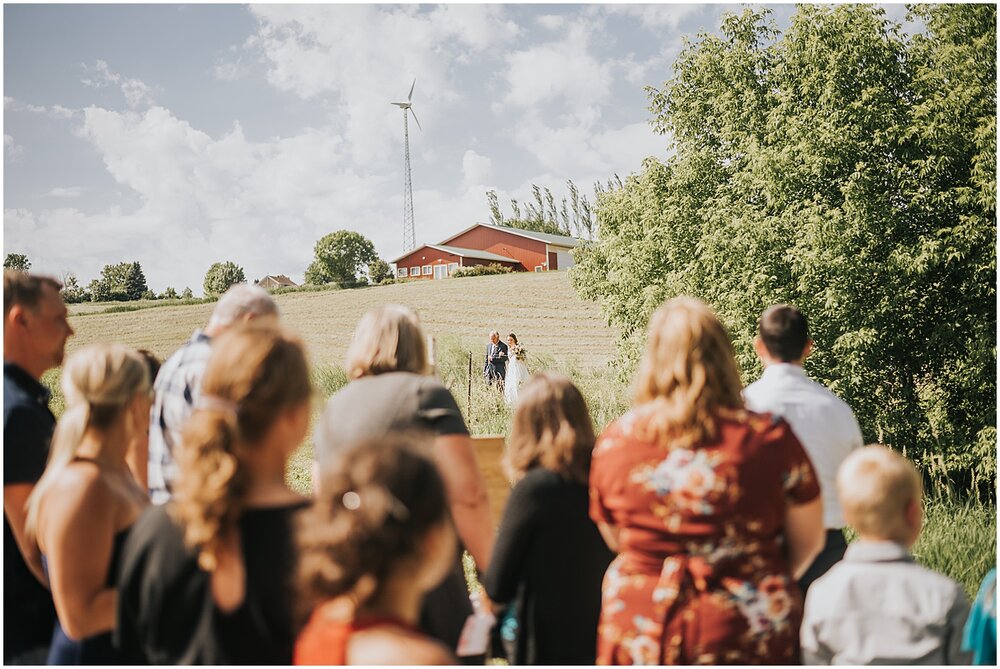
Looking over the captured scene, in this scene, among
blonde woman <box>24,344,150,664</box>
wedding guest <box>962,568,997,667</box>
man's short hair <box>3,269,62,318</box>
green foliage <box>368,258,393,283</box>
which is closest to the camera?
blonde woman <box>24,344,150,664</box>

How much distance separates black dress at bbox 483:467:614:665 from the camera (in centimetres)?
275

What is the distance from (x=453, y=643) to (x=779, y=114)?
1153 centimetres

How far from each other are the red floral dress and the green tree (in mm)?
83366

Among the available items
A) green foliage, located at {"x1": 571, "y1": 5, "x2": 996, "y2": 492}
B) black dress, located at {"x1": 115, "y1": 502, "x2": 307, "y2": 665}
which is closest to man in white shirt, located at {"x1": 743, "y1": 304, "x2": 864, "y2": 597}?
black dress, located at {"x1": 115, "y1": 502, "x2": 307, "y2": 665}

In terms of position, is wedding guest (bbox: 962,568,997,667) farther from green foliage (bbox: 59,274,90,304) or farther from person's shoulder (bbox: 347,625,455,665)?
green foliage (bbox: 59,274,90,304)

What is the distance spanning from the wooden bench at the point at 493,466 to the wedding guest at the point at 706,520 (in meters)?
2.01

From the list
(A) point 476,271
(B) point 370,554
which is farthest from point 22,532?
(A) point 476,271

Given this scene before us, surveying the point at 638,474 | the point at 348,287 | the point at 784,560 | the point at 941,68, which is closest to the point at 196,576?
the point at 638,474

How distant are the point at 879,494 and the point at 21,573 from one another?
291cm

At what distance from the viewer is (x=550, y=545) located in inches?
108

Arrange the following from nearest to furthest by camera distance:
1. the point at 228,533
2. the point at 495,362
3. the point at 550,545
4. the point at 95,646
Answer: the point at 228,533, the point at 95,646, the point at 550,545, the point at 495,362

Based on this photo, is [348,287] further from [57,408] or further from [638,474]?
[638,474]

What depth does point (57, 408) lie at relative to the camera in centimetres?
1656

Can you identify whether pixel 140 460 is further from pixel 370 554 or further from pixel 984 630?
pixel 984 630
